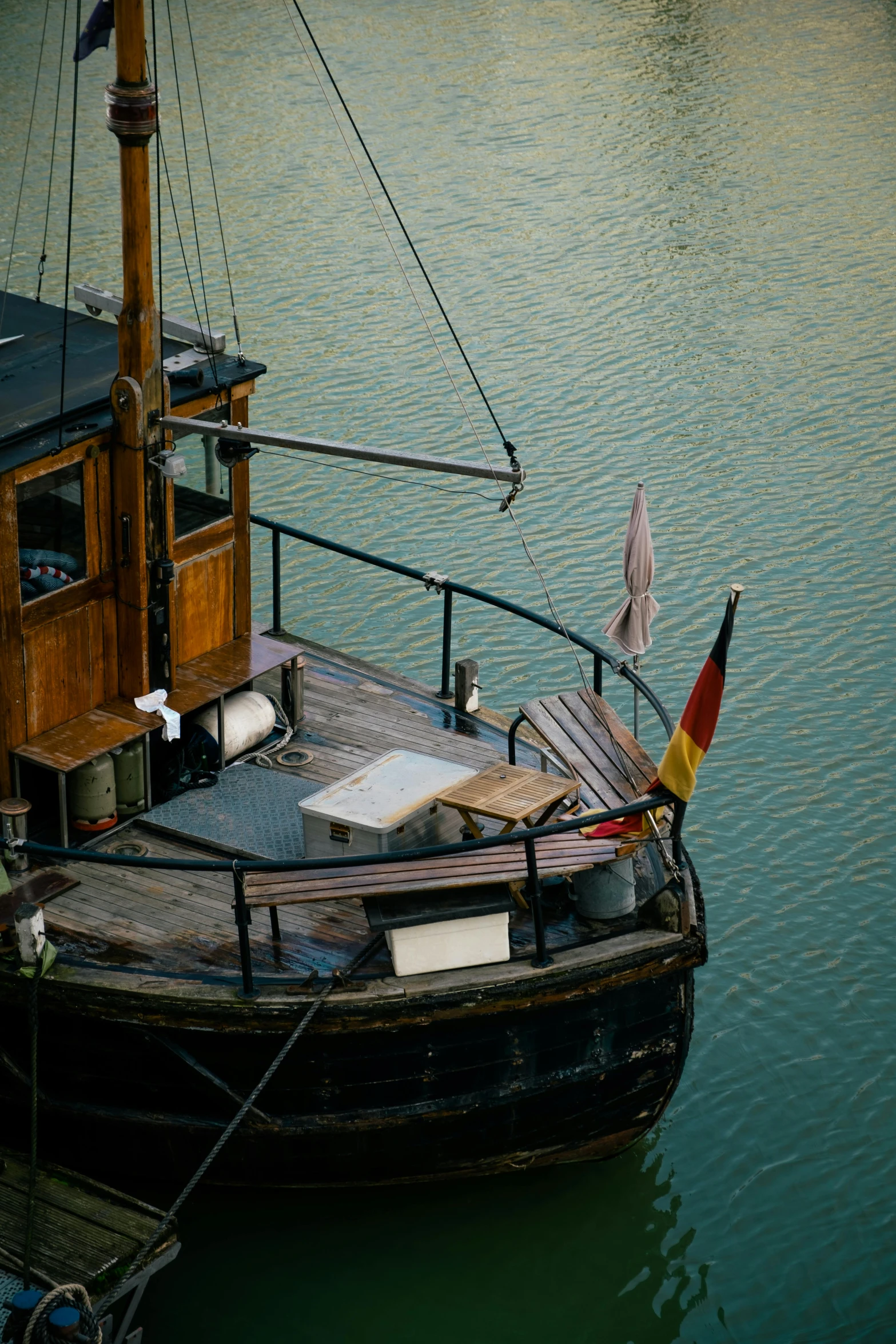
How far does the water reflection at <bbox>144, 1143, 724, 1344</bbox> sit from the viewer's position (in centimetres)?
1120

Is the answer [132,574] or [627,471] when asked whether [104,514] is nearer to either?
[132,574]

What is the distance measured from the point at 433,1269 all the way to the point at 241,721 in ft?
14.1

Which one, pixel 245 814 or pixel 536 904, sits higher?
pixel 536 904

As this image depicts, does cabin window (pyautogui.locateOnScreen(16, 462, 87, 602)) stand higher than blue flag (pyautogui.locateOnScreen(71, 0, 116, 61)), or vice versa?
blue flag (pyautogui.locateOnScreen(71, 0, 116, 61))

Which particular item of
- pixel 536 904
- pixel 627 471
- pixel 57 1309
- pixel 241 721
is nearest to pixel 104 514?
pixel 241 721

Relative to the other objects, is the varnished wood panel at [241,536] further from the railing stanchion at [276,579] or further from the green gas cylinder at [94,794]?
the green gas cylinder at [94,794]

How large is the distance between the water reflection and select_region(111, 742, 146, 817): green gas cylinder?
2.85 meters

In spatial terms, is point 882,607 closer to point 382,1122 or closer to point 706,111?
point 382,1122

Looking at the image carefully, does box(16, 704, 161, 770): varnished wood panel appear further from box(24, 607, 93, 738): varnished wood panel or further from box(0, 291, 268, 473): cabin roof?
box(0, 291, 268, 473): cabin roof

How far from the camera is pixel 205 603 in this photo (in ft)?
41.9

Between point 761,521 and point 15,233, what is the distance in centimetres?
1468

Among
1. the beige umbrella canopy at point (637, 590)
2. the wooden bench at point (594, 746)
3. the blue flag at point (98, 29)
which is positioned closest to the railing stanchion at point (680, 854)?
the wooden bench at point (594, 746)

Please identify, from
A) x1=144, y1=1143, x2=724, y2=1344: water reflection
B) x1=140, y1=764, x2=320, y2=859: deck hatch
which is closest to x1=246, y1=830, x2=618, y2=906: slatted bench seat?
x1=140, y1=764, x2=320, y2=859: deck hatch

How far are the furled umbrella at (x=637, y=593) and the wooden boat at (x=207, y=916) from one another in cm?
27
